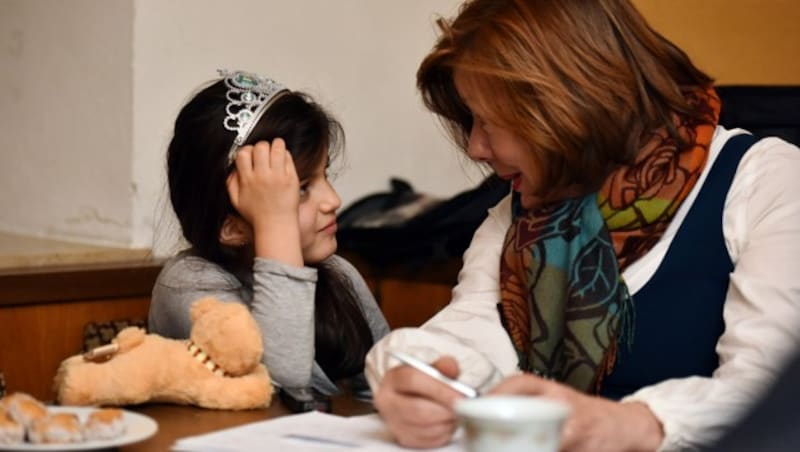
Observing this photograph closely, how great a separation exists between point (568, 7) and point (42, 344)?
120 cm

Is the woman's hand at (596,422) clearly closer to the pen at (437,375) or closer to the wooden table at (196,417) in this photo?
the pen at (437,375)

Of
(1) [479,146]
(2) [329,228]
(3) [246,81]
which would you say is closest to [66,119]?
(3) [246,81]

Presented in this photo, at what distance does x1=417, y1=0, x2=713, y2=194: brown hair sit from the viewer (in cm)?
140

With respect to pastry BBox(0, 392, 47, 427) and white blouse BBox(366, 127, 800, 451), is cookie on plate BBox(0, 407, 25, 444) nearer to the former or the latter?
pastry BBox(0, 392, 47, 427)

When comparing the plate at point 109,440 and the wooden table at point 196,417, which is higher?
the plate at point 109,440

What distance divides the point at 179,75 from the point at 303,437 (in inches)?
54.9

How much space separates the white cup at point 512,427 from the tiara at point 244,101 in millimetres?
981

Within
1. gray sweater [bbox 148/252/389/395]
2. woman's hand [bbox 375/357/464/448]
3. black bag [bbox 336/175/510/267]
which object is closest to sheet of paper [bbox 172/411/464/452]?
woman's hand [bbox 375/357/464/448]

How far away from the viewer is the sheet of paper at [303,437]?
108cm

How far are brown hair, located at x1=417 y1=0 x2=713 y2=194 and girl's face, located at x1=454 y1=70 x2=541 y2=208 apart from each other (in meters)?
0.01

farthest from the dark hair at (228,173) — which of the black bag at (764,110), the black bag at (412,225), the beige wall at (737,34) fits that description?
the beige wall at (737,34)

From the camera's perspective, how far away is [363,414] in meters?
1.29

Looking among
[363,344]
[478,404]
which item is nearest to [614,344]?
[363,344]

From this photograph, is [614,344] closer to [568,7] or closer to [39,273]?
[568,7]
